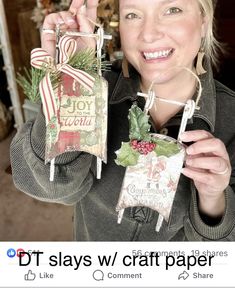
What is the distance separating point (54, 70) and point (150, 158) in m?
0.25

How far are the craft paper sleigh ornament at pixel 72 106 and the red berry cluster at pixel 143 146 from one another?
7 centimetres

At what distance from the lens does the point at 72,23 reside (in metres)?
0.76

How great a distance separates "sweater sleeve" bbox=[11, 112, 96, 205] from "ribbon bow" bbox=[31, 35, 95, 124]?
0.06 meters

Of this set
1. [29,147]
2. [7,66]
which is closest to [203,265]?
[29,147]

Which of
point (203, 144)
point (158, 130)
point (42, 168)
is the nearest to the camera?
point (203, 144)

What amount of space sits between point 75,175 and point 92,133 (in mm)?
125

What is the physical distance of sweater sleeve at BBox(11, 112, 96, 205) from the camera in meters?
0.78

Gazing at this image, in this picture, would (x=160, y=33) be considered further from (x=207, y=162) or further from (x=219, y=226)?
(x=219, y=226)

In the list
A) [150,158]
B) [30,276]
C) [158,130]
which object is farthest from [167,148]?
[30,276]

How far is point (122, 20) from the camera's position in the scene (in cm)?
83

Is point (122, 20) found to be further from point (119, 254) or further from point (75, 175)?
point (119, 254)

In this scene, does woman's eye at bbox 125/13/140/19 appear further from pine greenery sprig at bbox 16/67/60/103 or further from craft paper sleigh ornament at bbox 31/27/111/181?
pine greenery sprig at bbox 16/67/60/103

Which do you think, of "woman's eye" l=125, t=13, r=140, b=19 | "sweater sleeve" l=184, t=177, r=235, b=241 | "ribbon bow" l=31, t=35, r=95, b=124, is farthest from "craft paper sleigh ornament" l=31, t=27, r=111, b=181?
"sweater sleeve" l=184, t=177, r=235, b=241

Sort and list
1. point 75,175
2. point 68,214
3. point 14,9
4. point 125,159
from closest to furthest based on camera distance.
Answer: point 125,159
point 75,175
point 68,214
point 14,9
